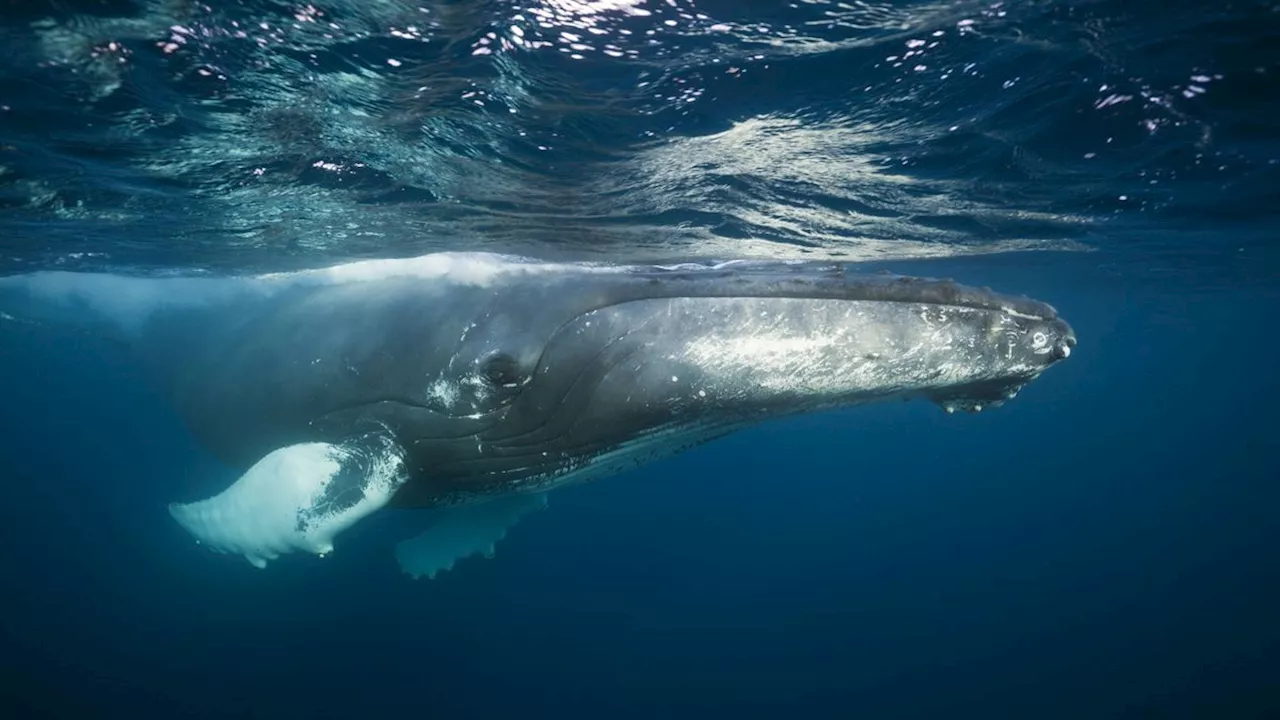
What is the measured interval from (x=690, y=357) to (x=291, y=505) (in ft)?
10.2

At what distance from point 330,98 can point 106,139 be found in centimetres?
372

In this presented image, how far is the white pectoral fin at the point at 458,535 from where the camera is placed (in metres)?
8.65

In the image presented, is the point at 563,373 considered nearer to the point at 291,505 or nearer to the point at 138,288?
the point at 291,505

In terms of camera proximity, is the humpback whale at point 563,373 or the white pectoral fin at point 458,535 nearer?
the humpback whale at point 563,373

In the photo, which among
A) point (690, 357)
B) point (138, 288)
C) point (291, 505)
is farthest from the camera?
point (138, 288)

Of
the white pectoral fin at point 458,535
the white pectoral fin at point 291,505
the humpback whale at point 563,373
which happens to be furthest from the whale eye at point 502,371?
the white pectoral fin at point 458,535

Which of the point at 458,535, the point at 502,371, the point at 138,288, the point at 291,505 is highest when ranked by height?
the point at 502,371

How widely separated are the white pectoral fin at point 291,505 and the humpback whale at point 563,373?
0.01 metres

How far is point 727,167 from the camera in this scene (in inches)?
408

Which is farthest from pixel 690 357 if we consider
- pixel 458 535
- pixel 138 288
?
pixel 138 288

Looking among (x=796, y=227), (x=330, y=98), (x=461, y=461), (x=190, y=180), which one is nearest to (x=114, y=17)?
(x=330, y=98)

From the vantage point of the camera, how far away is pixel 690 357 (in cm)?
464

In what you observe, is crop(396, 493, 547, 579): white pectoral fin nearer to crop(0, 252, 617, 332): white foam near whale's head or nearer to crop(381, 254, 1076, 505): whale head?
crop(381, 254, 1076, 505): whale head

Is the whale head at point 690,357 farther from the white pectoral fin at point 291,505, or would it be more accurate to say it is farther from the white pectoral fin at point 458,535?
the white pectoral fin at point 458,535
